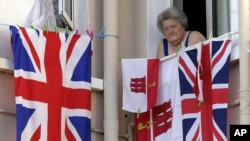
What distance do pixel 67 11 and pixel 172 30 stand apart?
0.84 meters

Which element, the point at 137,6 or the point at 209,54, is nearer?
the point at 209,54

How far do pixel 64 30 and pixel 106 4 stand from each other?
18.1 inches

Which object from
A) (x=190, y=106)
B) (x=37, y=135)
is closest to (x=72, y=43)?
(x=37, y=135)

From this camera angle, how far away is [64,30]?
10.1m

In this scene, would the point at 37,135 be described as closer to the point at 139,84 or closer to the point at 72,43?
the point at 72,43

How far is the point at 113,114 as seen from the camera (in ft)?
32.9

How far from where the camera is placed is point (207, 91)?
9641 mm

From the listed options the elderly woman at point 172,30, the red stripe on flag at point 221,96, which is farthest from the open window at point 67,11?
the red stripe on flag at point 221,96

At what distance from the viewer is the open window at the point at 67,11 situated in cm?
997

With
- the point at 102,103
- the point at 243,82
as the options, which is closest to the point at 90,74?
the point at 102,103

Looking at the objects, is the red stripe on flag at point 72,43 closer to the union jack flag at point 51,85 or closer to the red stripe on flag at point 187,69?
the union jack flag at point 51,85

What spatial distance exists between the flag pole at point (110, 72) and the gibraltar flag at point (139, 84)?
9 cm

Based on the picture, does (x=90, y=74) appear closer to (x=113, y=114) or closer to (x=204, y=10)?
(x=113, y=114)

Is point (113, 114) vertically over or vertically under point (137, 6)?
under
